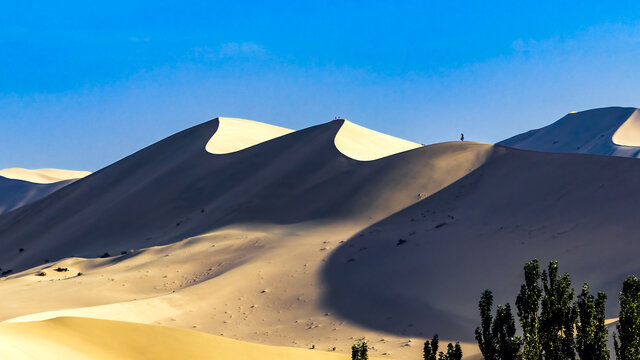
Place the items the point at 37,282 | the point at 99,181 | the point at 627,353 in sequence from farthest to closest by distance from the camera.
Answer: the point at 99,181, the point at 37,282, the point at 627,353

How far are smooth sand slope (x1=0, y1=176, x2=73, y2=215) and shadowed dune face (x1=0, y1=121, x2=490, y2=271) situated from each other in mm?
55064

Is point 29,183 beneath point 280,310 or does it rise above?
above

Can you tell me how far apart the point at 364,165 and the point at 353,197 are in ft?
14.2

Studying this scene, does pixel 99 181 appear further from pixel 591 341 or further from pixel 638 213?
pixel 591 341

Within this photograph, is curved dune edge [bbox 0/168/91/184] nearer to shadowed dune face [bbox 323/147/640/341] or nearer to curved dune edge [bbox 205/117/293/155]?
curved dune edge [bbox 205/117/293/155]

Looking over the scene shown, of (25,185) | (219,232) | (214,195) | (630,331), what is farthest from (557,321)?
(25,185)

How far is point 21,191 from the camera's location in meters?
Result: 102

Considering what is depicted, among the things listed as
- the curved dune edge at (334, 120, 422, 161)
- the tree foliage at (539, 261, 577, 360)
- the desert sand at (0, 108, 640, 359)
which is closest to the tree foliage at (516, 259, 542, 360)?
the tree foliage at (539, 261, 577, 360)

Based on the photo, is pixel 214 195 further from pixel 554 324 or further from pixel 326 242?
pixel 554 324

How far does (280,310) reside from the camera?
64.8 feet

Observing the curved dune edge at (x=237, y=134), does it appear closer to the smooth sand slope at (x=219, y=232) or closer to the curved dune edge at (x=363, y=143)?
the smooth sand slope at (x=219, y=232)

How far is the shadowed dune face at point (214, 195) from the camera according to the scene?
106ft

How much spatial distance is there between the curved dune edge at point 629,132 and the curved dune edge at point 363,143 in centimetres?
4591

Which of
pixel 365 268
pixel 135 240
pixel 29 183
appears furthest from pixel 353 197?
pixel 29 183
